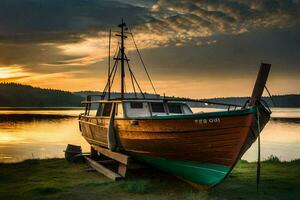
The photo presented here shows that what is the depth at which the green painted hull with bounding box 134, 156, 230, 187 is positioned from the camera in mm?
10578

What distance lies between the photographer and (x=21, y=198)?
1058 centimetres

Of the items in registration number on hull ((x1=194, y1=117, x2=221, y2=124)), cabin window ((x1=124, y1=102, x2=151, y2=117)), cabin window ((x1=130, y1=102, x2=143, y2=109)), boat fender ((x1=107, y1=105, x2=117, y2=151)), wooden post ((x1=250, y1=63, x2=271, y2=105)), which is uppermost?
wooden post ((x1=250, y1=63, x2=271, y2=105))

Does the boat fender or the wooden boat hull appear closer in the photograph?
the wooden boat hull

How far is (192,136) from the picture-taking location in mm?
10773

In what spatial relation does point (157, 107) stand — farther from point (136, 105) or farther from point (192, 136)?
point (192, 136)

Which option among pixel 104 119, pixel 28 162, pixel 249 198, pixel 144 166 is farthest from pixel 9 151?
pixel 249 198

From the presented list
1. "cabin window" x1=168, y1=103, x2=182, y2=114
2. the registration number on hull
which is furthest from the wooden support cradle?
the registration number on hull

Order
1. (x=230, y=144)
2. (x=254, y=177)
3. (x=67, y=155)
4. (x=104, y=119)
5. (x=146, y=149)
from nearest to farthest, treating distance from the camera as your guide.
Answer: (x=230, y=144), (x=146, y=149), (x=254, y=177), (x=104, y=119), (x=67, y=155)

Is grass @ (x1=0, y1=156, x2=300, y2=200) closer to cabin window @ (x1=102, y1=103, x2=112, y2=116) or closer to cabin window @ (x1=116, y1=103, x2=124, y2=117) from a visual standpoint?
cabin window @ (x1=116, y1=103, x2=124, y2=117)

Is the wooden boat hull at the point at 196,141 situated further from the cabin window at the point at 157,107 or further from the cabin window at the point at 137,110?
the cabin window at the point at 157,107

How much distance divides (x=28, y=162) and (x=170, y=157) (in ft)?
29.6

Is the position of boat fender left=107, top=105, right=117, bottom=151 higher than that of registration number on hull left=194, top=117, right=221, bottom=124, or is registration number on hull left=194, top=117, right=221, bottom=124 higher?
registration number on hull left=194, top=117, right=221, bottom=124

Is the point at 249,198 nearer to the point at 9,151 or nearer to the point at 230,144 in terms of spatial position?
the point at 230,144

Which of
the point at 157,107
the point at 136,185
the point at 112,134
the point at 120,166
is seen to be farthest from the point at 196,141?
the point at 112,134
